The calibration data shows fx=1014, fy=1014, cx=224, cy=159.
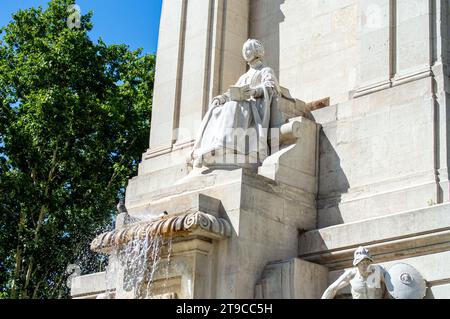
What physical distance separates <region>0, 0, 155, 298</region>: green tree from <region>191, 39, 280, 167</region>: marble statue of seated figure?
1003cm

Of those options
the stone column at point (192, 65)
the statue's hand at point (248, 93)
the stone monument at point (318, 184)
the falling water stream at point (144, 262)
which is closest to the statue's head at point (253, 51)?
the stone monument at point (318, 184)

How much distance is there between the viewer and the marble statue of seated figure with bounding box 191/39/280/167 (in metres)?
16.8

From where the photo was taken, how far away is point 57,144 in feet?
97.0

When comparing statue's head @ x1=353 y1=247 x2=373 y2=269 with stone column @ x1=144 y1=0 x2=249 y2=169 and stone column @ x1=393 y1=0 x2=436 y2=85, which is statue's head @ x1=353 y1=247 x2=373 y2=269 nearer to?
stone column @ x1=393 y1=0 x2=436 y2=85

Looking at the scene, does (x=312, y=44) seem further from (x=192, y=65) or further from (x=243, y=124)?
(x=243, y=124)

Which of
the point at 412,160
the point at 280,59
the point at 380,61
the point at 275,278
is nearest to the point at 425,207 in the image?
the point at 412,160

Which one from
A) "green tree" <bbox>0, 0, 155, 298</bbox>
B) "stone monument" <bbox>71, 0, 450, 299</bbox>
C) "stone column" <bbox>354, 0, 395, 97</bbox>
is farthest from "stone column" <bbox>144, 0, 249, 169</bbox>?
"green tree" <bbox>0, 0, 155, 298</bbox>

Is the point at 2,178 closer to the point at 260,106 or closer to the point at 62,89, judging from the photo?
the point at 62,89

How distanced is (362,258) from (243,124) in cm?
411

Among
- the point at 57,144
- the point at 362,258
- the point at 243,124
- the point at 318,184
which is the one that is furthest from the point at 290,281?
the point at 57,144

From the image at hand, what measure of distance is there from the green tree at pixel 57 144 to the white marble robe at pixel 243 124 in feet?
32.8

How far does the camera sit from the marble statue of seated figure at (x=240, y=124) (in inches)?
660

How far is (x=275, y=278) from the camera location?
1502 centimetres

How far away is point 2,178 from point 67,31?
5877mm
